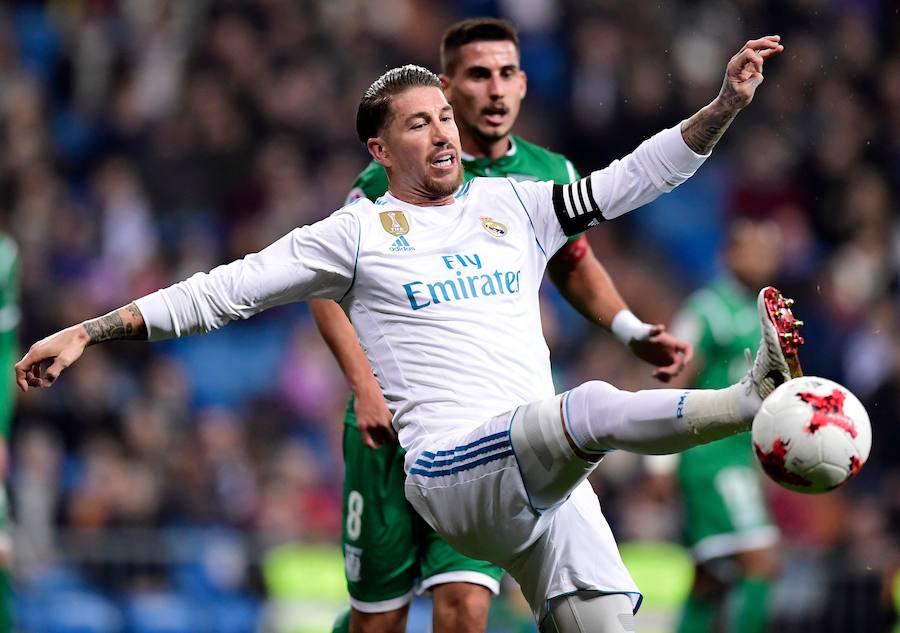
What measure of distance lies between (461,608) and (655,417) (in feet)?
5.35

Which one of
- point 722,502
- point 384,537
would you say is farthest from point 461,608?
point 722,502

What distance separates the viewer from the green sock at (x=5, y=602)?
716 centimetres

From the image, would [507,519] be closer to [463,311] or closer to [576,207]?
[463,311]

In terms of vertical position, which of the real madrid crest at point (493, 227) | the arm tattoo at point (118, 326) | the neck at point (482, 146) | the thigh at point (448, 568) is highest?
the neck at point (482, 146)

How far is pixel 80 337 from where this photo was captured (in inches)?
185

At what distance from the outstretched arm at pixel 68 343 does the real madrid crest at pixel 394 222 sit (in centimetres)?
88

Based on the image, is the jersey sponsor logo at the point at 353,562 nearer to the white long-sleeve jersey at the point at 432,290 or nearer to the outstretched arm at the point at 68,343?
the white long-sleeve jersey at the point at 432,290

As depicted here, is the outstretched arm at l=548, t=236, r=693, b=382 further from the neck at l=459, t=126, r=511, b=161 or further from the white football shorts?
the white football shorts

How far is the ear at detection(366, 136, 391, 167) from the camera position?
525cm

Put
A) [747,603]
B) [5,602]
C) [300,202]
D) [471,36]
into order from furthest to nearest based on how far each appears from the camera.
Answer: [300,202] < [747,603] < [5,602] < [471,36]

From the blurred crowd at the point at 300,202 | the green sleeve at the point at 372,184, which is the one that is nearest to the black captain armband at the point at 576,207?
the green sleeve at the point at 372,184

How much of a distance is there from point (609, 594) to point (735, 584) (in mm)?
3802

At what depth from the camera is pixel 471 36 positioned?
610 centimetres

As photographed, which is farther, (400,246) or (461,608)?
(461,608)
